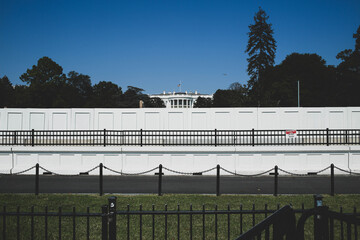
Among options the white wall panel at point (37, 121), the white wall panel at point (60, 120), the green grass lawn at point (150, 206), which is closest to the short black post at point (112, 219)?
the green grass lawn at point (150, 206)

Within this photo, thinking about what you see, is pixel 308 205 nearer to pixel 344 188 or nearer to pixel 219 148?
pixel 344 188

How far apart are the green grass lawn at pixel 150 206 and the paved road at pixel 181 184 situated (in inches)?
38.1

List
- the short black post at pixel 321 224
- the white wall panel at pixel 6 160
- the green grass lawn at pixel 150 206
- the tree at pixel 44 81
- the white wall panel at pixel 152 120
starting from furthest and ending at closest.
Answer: the tree at pixel 44 81 < the white wall panel at pixel 152 120 < the white wall panel at pixel 6 160 < the green grass lawn at pixel 150 206 < the short black post at pixel 321 224

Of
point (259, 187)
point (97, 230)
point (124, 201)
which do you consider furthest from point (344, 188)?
point (97, 230)

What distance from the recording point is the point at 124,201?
875 centimetres

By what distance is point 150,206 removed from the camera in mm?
8164

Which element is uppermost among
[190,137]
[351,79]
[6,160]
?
[351,79]

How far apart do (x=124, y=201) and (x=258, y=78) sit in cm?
4244

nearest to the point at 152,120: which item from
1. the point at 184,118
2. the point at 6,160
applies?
the point at 184,118

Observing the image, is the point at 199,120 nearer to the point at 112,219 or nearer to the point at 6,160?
the point at 6,160

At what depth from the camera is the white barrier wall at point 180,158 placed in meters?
13.9

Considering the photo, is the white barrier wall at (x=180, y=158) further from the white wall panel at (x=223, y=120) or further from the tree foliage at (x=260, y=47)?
the tree foliage at (x=260, y=47)

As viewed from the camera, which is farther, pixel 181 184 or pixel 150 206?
pixel 181 184

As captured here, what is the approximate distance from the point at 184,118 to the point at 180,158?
631 centimetres
